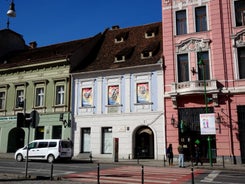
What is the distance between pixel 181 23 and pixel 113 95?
8.89 metres

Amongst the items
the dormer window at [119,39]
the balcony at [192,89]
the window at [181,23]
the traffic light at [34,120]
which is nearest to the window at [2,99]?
the dormer window at [119,39]

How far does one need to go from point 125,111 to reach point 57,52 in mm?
11350

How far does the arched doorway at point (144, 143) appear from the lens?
25234 mm

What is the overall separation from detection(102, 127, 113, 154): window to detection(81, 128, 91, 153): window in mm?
1519

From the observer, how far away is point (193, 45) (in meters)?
24.4

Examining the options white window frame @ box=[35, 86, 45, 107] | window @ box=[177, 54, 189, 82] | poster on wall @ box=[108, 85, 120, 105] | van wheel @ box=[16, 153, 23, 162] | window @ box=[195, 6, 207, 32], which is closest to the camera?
van wheel @ box=[16, 153, 23, 162]

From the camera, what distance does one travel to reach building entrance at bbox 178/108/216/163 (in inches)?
911

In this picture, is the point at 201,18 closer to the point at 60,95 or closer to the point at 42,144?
the point at 60,95

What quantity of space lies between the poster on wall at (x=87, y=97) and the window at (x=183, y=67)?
8.84 metres

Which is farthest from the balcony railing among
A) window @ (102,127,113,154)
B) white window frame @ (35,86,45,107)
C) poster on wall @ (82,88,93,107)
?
white window frame @ (35,86,45,107)

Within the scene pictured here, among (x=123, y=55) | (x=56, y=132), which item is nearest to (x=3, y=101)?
(x=56, y=132)

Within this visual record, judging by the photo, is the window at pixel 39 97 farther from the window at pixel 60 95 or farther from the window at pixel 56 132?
the window at pixel 56 132

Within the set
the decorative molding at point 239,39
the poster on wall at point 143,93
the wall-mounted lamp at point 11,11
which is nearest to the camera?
the wall-mounted lamp at point 11,11

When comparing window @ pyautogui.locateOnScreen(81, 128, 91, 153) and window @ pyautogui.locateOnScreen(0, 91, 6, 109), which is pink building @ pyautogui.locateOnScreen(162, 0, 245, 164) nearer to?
window @ pyautogui.locateOnScreen(81, 128, 91, 153)
